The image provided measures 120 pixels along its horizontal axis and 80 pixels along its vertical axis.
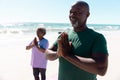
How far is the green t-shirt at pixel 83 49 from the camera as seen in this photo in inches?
96.7

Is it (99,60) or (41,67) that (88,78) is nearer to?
(99,60)

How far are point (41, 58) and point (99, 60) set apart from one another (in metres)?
3.78

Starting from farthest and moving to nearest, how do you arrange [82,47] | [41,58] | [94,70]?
[41,58] < [82,47] < [94,70]

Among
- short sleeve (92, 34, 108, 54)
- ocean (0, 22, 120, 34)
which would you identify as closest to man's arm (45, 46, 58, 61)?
short sleeve (92, 34, 108, 54)

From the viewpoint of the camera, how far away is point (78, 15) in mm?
2615

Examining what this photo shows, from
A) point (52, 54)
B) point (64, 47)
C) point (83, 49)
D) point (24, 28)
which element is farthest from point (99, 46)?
point (24, 28)

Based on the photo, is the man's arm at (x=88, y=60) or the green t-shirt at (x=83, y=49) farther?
the green t-shirt at (x=83, y=49)

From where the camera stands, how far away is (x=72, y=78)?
258 centimetres

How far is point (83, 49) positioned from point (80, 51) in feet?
0.10

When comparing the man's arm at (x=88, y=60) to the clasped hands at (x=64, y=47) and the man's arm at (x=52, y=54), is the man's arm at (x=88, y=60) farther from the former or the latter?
the man's arm at (x=52, y=54)

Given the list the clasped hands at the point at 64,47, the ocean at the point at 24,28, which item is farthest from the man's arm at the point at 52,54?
the ocean at the point at 24,28

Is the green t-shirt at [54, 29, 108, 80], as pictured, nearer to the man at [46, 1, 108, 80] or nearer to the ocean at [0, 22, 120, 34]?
the man at [46, 1, 108, 80]

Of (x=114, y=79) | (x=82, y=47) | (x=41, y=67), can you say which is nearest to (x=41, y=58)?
(x=41, y=67)

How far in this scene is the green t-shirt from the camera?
2457mm
